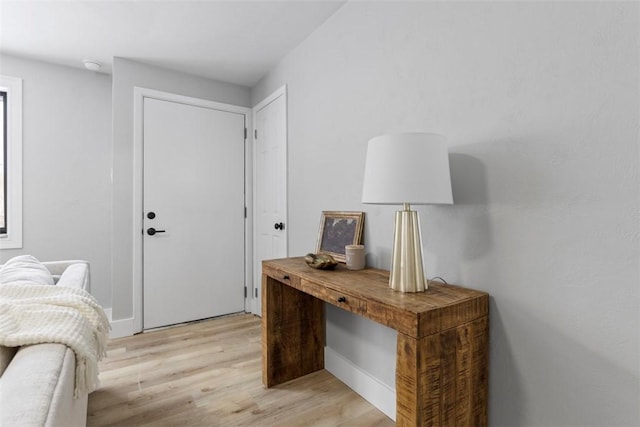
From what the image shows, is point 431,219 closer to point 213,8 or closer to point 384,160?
point 384,160

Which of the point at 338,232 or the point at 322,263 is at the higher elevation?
the point at 338,232

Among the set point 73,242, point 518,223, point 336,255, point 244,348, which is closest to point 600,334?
point 518,223

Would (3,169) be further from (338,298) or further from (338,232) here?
(338,298)

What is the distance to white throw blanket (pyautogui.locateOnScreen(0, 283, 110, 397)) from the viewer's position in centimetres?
84

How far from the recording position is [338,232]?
1982mm

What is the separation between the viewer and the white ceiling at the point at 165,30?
201 centimetres

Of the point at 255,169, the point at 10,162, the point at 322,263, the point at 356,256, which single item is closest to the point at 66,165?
the point at 10,162

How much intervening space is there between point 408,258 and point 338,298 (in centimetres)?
33

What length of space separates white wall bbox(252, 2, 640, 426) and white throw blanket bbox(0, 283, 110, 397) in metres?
1.28

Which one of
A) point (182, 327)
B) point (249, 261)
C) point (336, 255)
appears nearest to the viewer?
point (336, 255)

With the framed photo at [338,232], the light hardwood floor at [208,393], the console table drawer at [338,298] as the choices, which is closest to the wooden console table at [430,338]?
the console table drawer at [338,298]

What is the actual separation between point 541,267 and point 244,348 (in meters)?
2.08

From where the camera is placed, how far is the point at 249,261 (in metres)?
3.29

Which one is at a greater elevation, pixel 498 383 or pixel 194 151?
pixel 194 151
